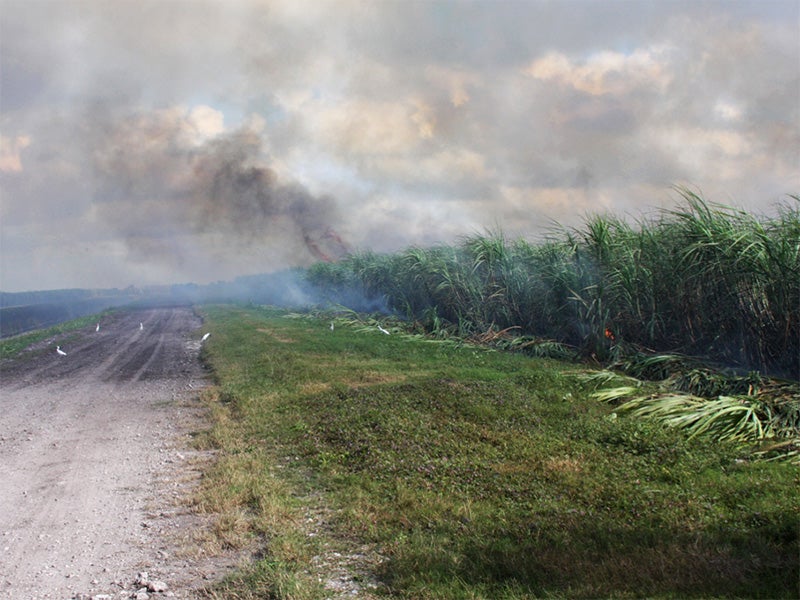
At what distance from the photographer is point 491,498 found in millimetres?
5270

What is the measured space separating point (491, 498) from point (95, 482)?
393 cm

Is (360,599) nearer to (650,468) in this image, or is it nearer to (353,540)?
(353,540)

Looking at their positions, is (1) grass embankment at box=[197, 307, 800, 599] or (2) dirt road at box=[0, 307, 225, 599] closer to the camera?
(1) grass embankment at box=[197, 307, 800, 599]

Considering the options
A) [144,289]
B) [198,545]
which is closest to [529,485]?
[198,545]

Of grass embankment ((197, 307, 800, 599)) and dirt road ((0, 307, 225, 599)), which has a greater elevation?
dirt road ((0, 307, 225, 599))

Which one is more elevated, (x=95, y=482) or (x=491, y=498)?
(x=95, y=482)

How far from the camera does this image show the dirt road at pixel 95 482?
432 centimetres

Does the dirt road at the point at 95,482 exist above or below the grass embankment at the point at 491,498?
above

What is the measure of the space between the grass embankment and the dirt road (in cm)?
46

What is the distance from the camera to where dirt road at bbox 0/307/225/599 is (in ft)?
14.2

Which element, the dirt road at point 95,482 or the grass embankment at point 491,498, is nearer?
the grass embankment at point 491,498

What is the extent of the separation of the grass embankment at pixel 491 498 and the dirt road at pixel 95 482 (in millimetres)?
463

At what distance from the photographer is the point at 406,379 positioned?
37.0 feet

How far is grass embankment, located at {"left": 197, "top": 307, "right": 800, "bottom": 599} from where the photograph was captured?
382cm
